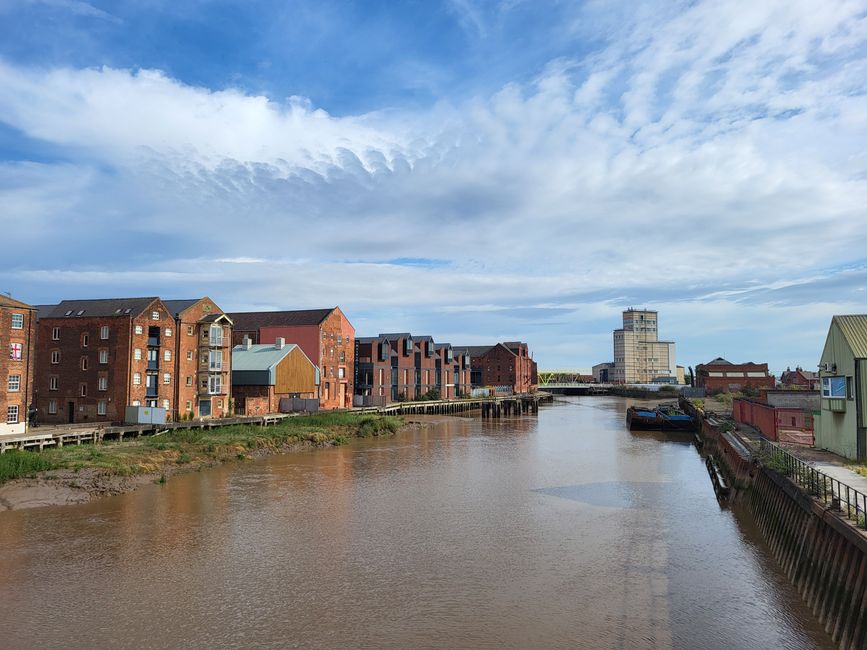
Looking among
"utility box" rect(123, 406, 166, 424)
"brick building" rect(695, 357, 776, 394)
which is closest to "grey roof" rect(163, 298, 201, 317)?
"utility box" rect(123, 406, 166, 424)

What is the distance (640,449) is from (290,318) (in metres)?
41.2

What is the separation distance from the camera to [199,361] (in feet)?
170

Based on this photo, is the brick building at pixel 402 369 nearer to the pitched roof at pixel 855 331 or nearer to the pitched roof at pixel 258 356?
the pitched roof at pixel 258 356

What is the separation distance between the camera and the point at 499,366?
131 m

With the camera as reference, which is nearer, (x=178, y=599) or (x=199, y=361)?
(x=178, y=599)

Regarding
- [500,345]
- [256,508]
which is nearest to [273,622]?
[256,508]

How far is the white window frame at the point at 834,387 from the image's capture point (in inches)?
1102

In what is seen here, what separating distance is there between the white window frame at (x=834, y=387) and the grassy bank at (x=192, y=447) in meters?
33.3

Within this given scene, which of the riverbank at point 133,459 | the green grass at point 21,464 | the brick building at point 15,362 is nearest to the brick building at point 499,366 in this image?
the riverbank at point 133,459

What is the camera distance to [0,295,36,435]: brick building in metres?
36.0

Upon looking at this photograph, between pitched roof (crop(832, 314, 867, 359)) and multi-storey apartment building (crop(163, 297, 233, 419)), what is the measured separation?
44.2 meters

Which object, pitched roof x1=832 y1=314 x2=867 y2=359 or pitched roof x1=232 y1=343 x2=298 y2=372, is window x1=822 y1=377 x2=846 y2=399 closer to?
pitched roof x1=832 y1=314 x2=867 y2=359

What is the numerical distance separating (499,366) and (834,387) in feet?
335

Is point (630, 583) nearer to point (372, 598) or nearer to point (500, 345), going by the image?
point (372, 598)
